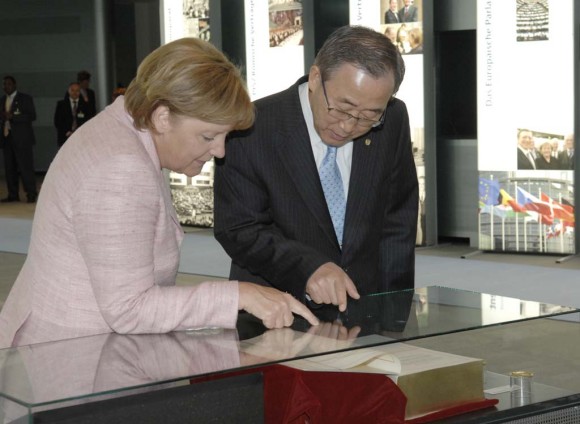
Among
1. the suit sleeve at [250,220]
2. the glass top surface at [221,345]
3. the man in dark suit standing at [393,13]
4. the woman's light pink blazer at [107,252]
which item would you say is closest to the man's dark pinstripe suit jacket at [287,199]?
the suit sleeve at [250,220]

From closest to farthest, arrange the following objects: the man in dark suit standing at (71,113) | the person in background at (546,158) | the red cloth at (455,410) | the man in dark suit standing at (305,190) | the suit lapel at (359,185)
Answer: the red cloth at (455,410) → the man in dark suit standing at (305,190) → the suit lapel at (359,185) → the person in background at (546,158) → the man in dark suit standing at (71,113)

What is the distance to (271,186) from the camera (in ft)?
9.54

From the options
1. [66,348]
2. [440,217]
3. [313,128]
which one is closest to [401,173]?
[313,128]

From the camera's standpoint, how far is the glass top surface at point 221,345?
163 centimetres

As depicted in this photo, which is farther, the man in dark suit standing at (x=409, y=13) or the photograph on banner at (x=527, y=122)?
the man in dark suit standing at (x=409, y=13)

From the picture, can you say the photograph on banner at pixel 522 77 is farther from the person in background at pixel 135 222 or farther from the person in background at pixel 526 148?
the person in background at pixel 135 222

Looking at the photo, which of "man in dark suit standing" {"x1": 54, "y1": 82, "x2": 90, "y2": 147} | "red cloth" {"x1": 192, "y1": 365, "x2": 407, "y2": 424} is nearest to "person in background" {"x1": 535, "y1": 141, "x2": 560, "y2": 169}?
"red cloth" {"x1": 192, "y1": 365, "x2": 407, "y2": 424}

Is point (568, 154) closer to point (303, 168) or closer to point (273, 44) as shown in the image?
point (273, 44)

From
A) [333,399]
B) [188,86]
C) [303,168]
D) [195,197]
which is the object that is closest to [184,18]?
[195,197]

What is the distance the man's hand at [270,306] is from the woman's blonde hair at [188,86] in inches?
14.0

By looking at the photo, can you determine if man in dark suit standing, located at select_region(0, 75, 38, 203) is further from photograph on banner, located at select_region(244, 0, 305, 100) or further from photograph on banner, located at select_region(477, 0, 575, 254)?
photograph on banner, located at select_region(477, 0, 575, 254)

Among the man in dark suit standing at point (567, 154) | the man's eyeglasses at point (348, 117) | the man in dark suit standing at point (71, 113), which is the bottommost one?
the man in dark suit standing at point (567, 154)

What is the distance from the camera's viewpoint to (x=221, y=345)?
6.19 ft

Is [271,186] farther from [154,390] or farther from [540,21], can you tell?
[540,21]
